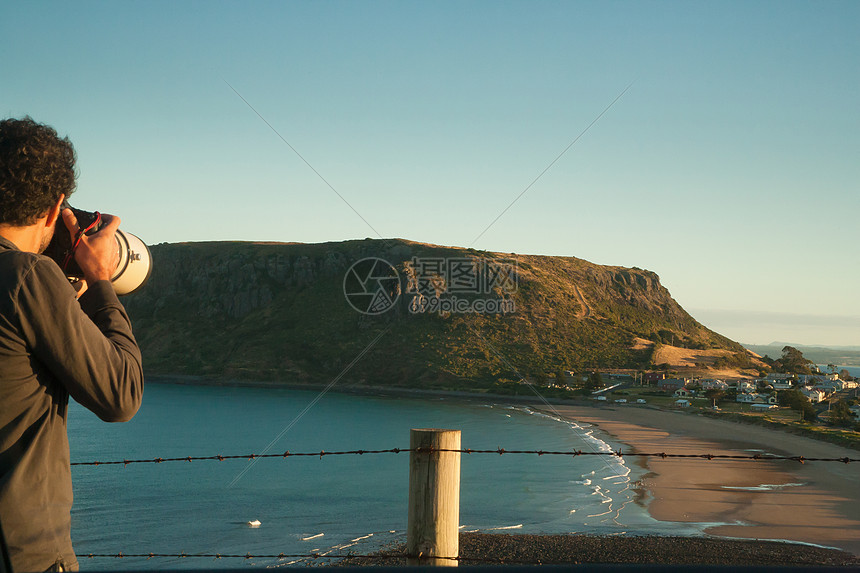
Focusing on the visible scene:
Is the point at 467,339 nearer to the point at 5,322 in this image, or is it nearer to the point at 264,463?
the point at 264,463

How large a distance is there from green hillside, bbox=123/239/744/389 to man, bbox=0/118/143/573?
68339 mm

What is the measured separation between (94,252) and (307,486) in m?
30.3

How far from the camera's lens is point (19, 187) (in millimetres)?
1452

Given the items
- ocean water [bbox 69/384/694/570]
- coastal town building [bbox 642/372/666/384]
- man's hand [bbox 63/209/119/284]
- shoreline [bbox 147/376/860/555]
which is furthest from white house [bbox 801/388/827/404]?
man's hand [bbox 63/209/119/284]

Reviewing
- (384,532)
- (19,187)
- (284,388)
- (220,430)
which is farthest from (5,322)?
(284,388)

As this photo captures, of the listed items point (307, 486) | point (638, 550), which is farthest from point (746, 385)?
point (638, 550)

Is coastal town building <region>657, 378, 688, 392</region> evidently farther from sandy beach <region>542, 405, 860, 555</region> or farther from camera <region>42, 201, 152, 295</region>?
camera <region>42, 201, 152, 295</region>

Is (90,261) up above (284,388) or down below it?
above

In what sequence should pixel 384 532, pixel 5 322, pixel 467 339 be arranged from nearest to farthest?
pixel 5 322 < pixel 384 532 < pixel 467 339

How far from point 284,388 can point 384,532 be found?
60839 millimetres

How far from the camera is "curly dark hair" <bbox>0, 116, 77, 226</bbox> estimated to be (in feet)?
4.73

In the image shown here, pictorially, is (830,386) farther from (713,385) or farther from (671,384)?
(671,384)

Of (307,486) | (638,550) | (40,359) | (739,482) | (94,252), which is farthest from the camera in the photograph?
(307,486)

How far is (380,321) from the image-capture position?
265 feet
